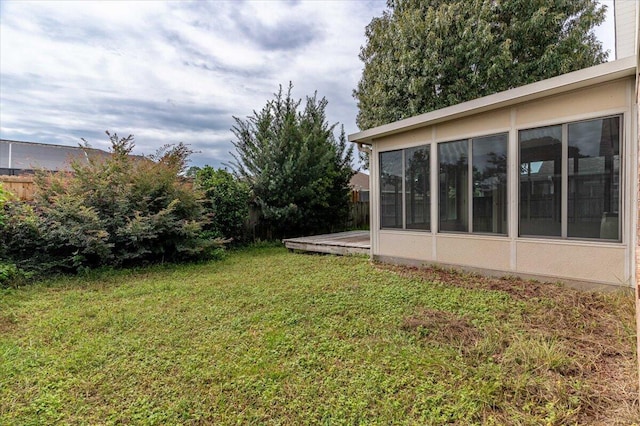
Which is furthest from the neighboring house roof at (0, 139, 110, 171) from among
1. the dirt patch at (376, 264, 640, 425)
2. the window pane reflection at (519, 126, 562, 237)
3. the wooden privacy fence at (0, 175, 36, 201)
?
the window pane reflection at (519, 126, 562, 237)

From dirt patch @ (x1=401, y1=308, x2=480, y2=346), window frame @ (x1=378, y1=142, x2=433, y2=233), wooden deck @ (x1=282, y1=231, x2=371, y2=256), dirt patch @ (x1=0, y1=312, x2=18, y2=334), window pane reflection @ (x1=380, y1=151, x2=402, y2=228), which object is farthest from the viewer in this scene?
wooden deck @ (x1=282, y1=231, x2=371, y2=256)

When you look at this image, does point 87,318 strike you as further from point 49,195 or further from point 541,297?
point 541,297

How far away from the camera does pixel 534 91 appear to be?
3861 mm

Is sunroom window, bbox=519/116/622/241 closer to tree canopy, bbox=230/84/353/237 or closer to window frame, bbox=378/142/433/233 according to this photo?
window frame, bbox=378/142/433/233

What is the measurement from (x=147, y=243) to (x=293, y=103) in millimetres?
A: 5368

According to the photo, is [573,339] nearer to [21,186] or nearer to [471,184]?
[471,184]

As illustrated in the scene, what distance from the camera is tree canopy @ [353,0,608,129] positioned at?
28.8 ft

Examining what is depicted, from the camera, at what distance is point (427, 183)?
5188mm

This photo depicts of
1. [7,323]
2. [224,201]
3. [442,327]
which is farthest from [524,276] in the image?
[224,201]

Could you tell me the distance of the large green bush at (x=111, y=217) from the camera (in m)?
5.23

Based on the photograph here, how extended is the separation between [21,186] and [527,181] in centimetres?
847

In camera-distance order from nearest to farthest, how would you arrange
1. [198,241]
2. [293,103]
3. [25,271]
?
1. [25,271]
2. [198,241]
3. [293,103]

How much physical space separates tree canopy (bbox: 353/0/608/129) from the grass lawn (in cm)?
703

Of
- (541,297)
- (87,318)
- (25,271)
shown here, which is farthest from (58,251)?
(541,297)
